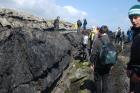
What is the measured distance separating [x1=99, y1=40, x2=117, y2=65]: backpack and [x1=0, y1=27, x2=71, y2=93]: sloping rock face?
24.7 ft

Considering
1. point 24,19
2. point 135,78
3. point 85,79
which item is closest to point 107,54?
point 85,79

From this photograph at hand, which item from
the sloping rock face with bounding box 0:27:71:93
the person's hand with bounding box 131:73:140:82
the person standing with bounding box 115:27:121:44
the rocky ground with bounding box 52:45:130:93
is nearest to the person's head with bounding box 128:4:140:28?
the person's hand with bounding box 131:73:140:82

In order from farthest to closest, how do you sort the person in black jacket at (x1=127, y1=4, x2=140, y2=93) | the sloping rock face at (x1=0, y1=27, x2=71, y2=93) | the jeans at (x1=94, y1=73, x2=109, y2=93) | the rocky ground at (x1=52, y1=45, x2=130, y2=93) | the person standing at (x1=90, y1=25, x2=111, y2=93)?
the sloping rock face at (x1=0, y1=27, x2=71, y2=93), the rocky ground at (x1=52, y1=45, x2=130, y2=93), the jeans at (x1=94, y1=73, x2=109, y2=93), the person standing at (x1=90, y1=25, x2=111, y2=93), the person in black jacket at (x1=127, y1=4, x2=140, y2=93)

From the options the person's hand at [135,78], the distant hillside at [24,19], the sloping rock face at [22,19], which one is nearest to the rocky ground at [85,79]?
the person's hand at [135,78]

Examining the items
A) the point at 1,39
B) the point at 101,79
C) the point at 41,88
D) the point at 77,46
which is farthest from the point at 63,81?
the point at 77,46

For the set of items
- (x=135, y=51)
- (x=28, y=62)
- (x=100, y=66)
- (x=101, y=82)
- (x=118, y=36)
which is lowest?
(x=28, y=62)

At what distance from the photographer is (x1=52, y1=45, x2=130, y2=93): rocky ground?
18250mm

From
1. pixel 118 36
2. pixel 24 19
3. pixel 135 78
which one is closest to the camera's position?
pixel 135 78

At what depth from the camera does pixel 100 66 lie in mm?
14914

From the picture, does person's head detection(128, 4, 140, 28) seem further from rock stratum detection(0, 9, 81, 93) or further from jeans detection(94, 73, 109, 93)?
rock stratum detection(0, 9, 81, 93)

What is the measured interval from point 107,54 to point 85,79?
5.94m

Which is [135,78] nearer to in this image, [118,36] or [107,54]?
[107,54]

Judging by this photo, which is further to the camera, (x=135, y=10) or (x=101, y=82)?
(x=101, y=82)

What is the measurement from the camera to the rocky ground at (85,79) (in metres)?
18.2
